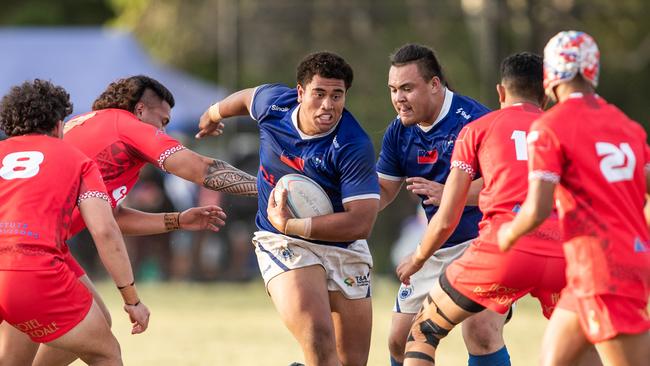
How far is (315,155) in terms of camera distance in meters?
6.99

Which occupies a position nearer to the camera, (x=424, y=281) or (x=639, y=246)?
(x=639, y=246)

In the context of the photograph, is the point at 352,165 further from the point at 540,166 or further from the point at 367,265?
the point at 540,166

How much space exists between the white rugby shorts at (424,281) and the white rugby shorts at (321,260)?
0.93 feet

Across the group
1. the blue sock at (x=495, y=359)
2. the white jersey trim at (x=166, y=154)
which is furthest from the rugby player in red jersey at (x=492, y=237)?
the white jersey trim at (x=166, y=154)

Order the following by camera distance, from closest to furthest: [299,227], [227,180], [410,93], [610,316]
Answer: [610,316]
[299,227]
[410,93]
[227,180]

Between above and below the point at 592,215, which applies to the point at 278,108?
below

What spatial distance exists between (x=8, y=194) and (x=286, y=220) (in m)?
1.64

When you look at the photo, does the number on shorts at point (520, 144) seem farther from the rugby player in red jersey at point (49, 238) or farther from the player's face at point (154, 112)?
the player's face at point (154, 112)

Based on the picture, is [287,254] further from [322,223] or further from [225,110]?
[225,110]

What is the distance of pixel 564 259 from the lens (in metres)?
5.95

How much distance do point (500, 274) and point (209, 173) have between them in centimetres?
208

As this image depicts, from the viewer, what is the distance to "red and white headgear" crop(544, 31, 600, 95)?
212 inches

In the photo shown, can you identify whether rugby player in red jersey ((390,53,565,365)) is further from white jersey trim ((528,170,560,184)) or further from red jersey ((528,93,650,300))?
white jersey trim ((528,170,560,184))

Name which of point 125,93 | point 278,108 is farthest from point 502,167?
point 125,93
